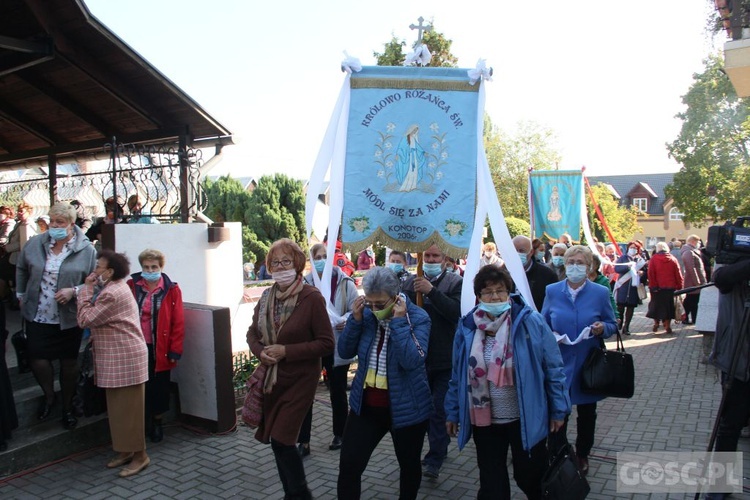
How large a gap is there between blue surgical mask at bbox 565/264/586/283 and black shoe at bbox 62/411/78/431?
464cm

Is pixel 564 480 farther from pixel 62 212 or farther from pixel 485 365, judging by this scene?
pixel 62 212

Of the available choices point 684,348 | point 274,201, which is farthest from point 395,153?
point 274,201

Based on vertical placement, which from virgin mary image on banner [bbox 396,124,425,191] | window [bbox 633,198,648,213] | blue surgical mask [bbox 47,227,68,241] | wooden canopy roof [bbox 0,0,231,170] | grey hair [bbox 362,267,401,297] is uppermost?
→ window [bbox 633,198,648,213]

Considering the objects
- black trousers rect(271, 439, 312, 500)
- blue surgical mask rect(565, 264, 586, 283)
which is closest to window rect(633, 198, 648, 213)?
blue surgical mask rect(565, 264, 586, 283)

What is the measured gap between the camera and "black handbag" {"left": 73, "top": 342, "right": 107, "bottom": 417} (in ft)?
17.7

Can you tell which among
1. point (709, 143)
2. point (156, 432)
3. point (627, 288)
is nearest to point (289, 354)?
point (156, 432)

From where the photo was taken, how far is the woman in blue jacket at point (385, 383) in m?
3.79

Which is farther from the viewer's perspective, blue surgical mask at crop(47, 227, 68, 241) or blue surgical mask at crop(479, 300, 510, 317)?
blue surgical mask at crop(47, 227, 68, 241)

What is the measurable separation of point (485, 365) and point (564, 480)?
0.83 m

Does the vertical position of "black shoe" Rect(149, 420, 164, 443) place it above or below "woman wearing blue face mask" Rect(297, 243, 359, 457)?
below

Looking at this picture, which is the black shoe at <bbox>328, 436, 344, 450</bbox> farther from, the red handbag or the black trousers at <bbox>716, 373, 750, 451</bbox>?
the black trousers at <bbox>716, 373, 750, 451</bbox>

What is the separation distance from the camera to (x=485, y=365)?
3.63 metres

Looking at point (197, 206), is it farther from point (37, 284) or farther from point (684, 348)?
point (684, 348)

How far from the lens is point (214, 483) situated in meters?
5.01
